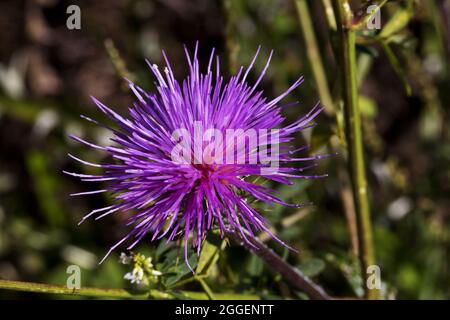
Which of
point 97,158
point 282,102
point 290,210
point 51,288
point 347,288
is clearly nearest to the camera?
point 51,288

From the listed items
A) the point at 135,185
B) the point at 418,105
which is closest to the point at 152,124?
the point at 135,185

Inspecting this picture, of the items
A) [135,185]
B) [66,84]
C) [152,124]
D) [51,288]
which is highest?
[66,84]
